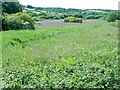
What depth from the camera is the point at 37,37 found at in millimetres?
17203

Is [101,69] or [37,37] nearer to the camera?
[101,69]

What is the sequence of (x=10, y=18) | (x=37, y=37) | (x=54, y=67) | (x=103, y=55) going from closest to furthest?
1. (x=54, y=67)
2. (x=103, y=55)
3. (x=37, y=37)
4. (x=10, y=18)

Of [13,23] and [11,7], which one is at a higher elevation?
[11,7]

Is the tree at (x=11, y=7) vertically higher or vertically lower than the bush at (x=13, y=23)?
higher

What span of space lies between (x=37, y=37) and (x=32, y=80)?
10.3 meters

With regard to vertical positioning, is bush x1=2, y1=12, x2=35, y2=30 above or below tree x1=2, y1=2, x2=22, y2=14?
below

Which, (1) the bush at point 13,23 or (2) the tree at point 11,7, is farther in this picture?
(2) the tree at point 11,7

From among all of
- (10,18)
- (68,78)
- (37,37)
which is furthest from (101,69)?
(10,18)

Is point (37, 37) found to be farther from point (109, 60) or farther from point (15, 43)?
point (109, 60)

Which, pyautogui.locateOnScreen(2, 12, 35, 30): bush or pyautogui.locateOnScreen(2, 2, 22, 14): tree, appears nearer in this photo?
pyautogui.locateOnScreen(2, 12, 35, 30): bush

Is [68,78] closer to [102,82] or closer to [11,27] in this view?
[102,82]

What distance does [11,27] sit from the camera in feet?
79.7

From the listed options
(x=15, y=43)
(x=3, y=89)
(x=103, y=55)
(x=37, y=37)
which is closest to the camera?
(x=3, y=89)

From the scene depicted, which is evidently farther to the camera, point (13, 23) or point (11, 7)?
point (11, 7)
